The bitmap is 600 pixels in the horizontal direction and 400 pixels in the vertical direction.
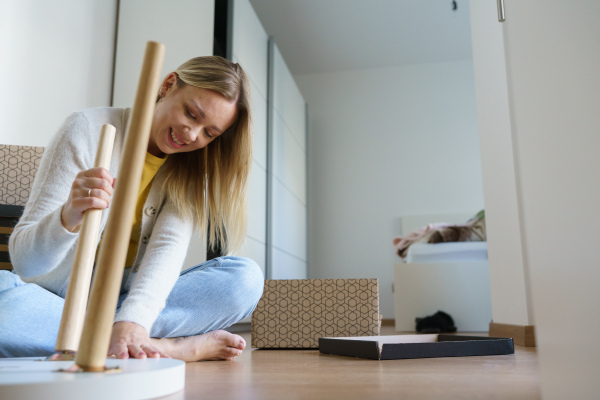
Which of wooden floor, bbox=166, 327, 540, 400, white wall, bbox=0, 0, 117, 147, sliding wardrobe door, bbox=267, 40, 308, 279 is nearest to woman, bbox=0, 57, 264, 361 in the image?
wooden floor, bbox=166, 327, 540, 400

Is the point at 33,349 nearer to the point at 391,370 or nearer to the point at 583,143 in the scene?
the point at 391,370

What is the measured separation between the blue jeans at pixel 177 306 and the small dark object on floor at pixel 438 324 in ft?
5.41

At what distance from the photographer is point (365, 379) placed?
740mm

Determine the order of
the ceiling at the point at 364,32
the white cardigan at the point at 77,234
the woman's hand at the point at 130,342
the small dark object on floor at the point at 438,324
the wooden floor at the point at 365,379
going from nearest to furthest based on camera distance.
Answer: the wooden floor at the point at 365,379, the woman's hand at the point at 130,342, the white cardigan at the point at 77,234, the small dark object on floor at the point at 438,324, the ceiling at the point at 364,32

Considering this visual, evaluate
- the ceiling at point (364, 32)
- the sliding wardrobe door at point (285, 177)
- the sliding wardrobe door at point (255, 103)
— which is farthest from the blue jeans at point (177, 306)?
the ceiling at point (364, 32)

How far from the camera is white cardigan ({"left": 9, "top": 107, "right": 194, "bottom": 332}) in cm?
89

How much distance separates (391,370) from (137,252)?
631mm

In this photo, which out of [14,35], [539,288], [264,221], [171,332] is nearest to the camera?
[539,288]

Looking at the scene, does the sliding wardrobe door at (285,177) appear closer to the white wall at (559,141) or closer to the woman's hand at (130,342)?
the woman's hand at (130,342)

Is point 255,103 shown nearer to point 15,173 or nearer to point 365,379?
point 15,173

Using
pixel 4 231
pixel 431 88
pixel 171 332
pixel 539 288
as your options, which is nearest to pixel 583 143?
pixel 539 288

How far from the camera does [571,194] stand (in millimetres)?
671

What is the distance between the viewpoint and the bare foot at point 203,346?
107 centimetres

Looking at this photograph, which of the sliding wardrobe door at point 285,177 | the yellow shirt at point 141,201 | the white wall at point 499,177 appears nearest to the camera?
the yellow shirt at point 141,201
